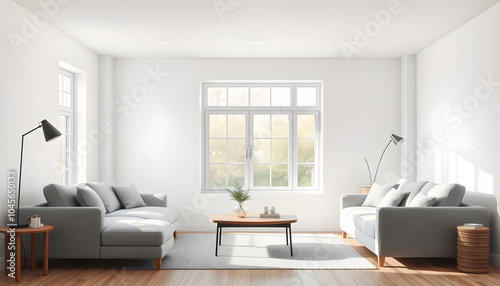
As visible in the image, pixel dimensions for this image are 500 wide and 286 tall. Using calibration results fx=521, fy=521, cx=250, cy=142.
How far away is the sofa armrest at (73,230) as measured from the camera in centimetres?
518

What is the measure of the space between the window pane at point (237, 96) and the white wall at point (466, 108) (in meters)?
2.75

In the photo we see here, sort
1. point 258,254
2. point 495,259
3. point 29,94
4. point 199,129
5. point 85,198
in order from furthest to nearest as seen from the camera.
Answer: point 199,129, point 258,254, point 29,94, point 85,198, point 495,259

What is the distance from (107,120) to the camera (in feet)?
26.6

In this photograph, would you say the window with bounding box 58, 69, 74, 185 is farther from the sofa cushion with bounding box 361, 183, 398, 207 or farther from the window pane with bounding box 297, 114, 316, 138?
the sofa cushion with bounding box 361, 183, 398, 207

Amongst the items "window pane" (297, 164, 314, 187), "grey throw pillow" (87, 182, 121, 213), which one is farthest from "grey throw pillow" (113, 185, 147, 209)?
"window pane" (297, 164, 314, 187)

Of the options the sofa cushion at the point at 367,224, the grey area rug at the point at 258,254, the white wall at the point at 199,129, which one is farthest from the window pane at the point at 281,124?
the sofa cushion at the point at 367,224

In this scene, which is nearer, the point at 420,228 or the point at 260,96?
the point at 420,228

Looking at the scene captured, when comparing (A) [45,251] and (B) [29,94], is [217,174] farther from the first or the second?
(A) [45,251]

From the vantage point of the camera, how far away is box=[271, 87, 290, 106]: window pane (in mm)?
8484

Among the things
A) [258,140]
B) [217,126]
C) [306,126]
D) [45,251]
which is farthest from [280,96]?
[45,251]

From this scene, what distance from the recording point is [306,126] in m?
8.48

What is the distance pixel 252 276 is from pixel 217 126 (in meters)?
3.82

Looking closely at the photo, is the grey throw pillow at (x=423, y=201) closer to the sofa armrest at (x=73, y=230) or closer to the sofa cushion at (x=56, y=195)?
the sofa armrest at (x=73, y=230)

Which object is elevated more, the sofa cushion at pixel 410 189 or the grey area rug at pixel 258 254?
the sofa cushion at pixel 410 189
